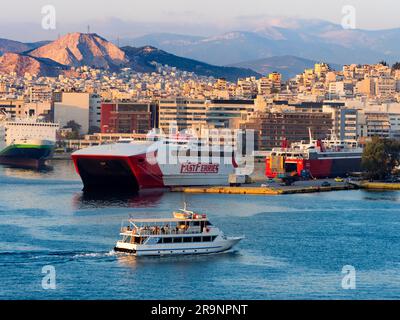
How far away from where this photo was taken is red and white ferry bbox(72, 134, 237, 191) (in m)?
39.3

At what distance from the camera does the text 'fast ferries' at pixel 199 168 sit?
41156 mm

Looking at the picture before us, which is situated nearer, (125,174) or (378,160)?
(125,174)

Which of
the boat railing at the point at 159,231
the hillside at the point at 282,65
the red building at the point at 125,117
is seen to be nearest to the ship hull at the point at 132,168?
the boat railing at the point at 159,231

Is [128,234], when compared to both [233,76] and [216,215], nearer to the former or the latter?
[216,215]

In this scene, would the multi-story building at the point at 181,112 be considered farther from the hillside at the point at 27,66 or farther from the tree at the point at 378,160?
the hillside at the point at 27,66

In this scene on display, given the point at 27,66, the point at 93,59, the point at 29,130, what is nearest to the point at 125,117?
the point at 29,130

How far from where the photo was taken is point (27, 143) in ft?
189

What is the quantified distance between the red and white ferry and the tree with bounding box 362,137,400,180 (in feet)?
14.7

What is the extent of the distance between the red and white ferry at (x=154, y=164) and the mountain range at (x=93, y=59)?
109557 mm

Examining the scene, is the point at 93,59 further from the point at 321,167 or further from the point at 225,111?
the point at 321,167

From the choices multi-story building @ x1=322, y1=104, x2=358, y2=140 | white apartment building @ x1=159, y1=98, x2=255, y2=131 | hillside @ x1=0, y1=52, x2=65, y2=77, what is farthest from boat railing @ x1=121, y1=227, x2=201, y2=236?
hillside @ x1=0, y1=52, x2=65, y2=77

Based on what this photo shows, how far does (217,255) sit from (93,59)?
522 feet
